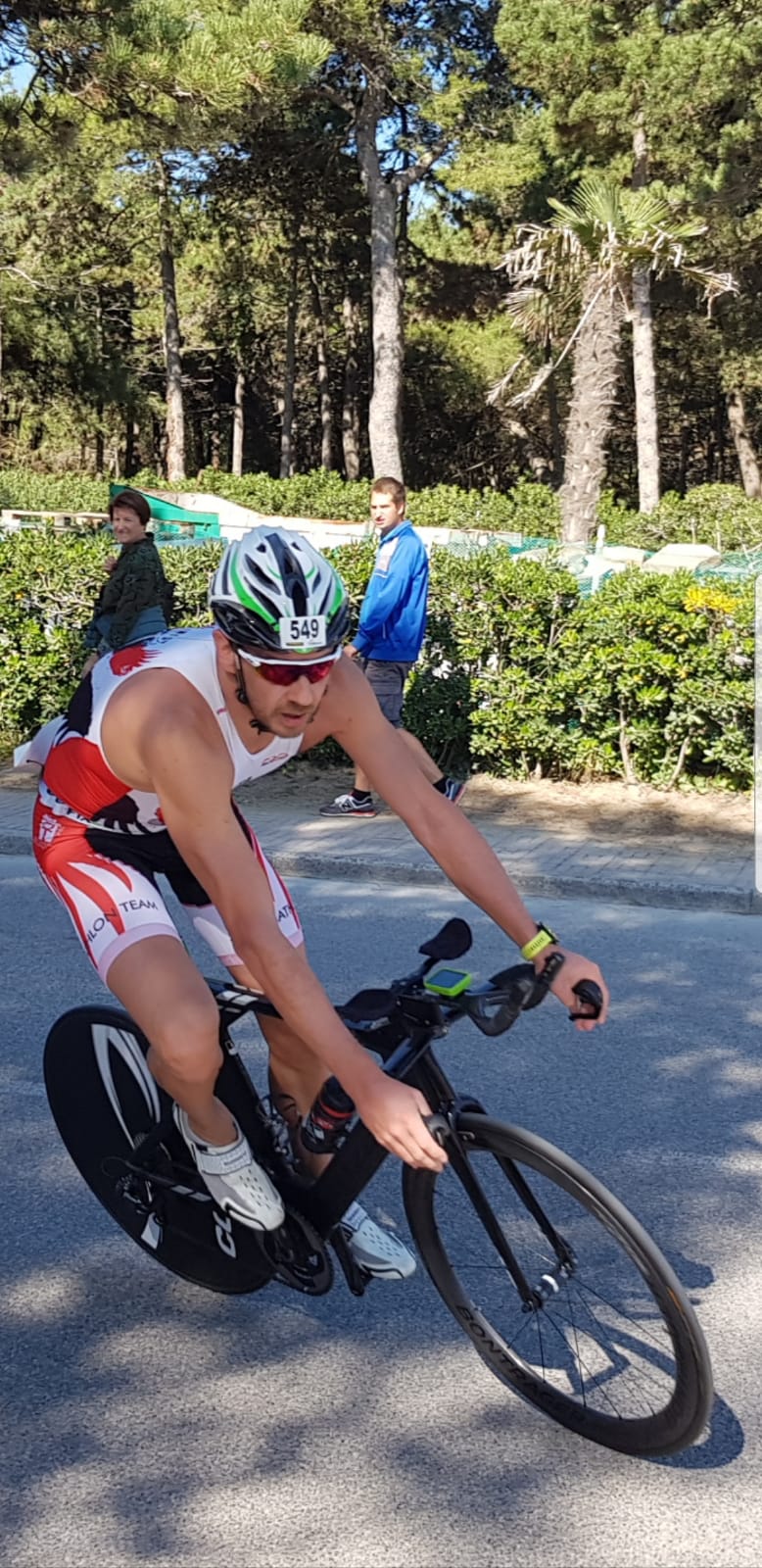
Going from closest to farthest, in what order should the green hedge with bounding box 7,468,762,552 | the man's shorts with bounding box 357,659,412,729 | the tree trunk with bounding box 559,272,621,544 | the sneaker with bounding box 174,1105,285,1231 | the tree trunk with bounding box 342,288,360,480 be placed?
the sneaker with bounding box 174,1105,285,1231, the man's shorts with bounding box 357,659,412,729, the tree trunk with bounding box 559,272,621,544, the green hedge with bounding box 7,468,762,552, the tree trunk with bounding box 342,288,360,480

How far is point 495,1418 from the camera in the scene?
125 inches

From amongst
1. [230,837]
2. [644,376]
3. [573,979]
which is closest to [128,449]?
[644,376]

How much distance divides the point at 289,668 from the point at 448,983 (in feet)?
2.26

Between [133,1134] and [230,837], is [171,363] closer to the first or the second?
[133,1134]

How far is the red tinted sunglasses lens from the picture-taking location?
292cm

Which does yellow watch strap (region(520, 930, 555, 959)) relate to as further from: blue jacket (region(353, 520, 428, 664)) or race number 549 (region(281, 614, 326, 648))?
blue jacket (region(353, 520, 428, 664))

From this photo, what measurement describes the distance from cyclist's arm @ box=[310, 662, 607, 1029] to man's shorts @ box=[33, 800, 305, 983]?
31cm

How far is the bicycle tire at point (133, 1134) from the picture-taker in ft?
11.1

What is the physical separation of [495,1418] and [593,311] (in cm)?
1914

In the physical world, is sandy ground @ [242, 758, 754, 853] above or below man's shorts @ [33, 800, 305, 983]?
below

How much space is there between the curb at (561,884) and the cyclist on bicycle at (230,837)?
445cm

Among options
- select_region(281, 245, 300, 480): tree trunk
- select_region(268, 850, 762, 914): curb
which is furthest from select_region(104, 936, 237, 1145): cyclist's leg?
select_region(281, 245, 300, 480): tree trunk

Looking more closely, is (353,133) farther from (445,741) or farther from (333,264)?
(445,741)

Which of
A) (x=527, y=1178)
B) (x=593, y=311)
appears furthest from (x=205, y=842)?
(x=593, y=311)
